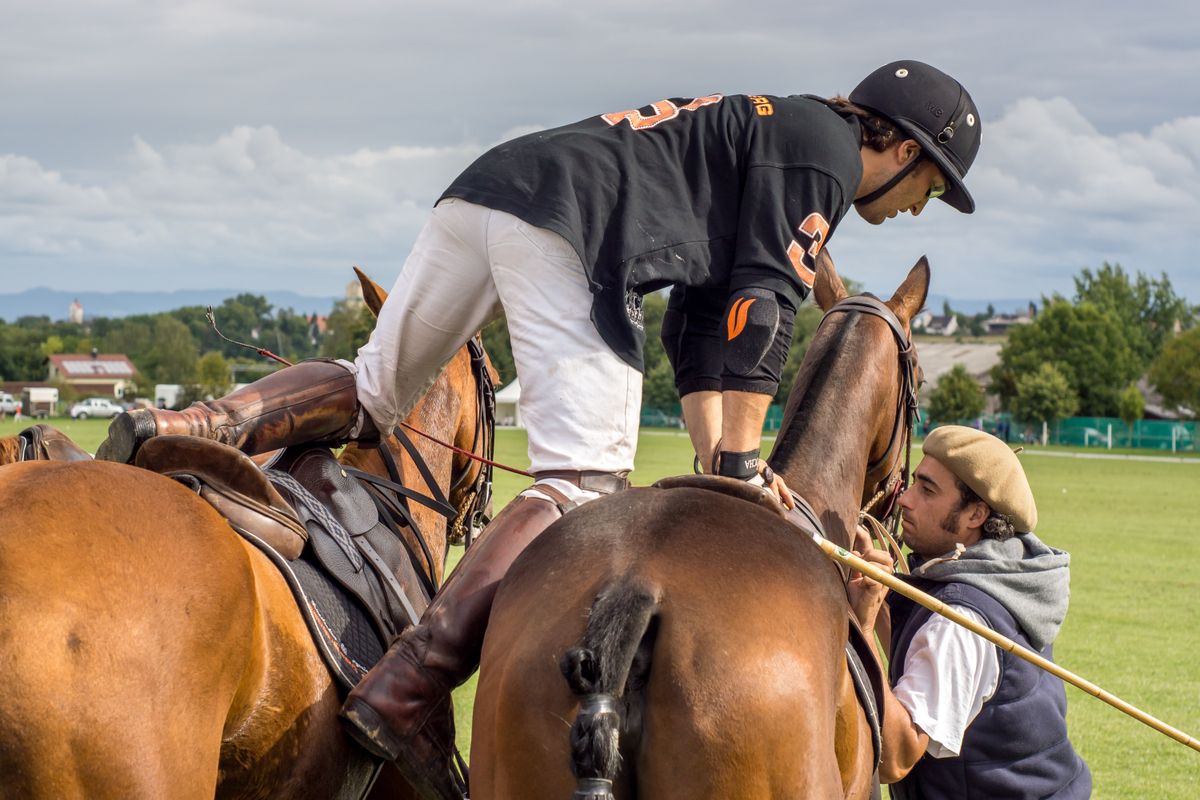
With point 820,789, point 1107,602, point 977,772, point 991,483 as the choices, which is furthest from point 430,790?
point 1107,602

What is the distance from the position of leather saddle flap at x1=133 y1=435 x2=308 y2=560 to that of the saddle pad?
44 mm

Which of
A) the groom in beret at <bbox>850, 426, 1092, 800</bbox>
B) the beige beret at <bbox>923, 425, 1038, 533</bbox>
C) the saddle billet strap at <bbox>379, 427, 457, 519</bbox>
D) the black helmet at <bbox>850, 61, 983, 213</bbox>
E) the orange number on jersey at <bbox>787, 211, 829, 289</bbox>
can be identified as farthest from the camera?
the saddle billet strap at <bbox>379, 427, 457, 519</bbox>

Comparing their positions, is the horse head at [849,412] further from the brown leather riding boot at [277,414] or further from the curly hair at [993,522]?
the brown leather riding boot at [277,414]

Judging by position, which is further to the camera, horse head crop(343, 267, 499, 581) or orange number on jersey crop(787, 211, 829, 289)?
horse head crop(343, 267, 499, 581)

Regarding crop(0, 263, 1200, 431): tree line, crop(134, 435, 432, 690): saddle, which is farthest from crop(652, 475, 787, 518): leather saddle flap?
crop(0, 263, 1200, 431): tree line

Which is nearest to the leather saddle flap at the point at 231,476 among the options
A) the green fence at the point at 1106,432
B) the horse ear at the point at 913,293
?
the horse ear at the point at 913,293

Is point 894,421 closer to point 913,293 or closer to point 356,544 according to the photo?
point 913,293

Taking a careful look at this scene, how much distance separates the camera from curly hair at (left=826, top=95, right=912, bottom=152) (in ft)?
11.4

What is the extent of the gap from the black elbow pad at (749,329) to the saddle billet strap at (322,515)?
1.20 meters

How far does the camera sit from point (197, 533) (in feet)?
8.66

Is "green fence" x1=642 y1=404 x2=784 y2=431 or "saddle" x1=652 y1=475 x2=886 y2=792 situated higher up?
"saddle" x1=652 y1=475 x2=886 y2=792

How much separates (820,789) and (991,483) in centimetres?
171

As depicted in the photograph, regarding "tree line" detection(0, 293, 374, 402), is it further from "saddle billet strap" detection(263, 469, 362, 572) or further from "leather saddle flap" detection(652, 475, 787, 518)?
"leather saddle flap" detection(652, 475, 787, 518)

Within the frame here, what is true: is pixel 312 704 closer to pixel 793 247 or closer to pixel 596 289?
pixel 596 289
